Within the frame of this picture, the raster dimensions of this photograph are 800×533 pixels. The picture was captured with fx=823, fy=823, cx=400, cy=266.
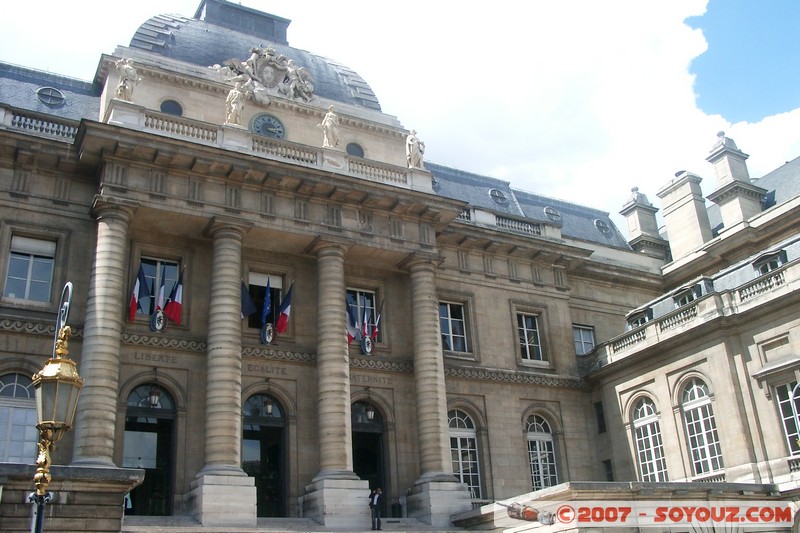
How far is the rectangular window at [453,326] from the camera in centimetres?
2741

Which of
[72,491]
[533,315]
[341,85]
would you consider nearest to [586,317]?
[533,315]

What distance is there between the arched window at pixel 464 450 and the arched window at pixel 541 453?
2015 mm

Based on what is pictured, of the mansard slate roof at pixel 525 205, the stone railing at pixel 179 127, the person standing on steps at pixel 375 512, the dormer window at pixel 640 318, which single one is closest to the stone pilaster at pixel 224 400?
the stone railing at pixel 179 127

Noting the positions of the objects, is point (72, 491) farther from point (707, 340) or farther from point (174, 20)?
point (174, 20)

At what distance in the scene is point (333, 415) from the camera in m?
22.4

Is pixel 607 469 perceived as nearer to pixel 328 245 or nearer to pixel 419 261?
pixel 419 261

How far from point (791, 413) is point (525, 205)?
1571cm

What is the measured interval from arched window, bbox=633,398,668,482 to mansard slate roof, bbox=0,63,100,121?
19813 millimetres

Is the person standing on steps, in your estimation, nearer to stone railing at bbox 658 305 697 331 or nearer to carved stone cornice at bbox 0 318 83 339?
carved stone cornice at bbox 0 318 83 339

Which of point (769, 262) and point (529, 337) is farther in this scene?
point (529, 337)

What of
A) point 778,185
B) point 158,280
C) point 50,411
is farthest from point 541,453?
point 50,411

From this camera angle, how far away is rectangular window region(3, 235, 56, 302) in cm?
2138

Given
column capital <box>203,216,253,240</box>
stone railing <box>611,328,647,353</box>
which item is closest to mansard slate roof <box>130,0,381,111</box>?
column capital <box>203,216,253,240</box>

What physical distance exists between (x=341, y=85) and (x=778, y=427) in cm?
1862
